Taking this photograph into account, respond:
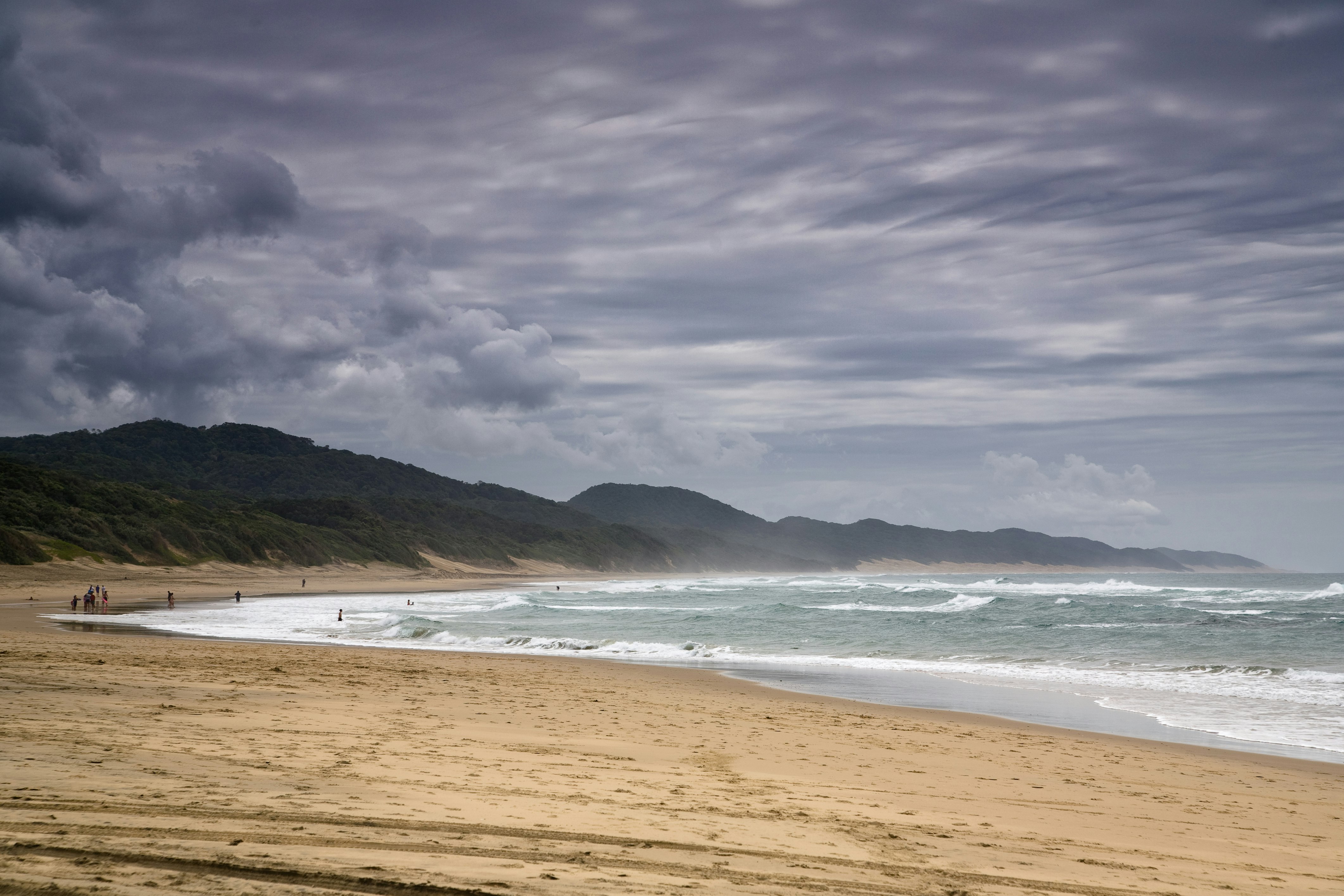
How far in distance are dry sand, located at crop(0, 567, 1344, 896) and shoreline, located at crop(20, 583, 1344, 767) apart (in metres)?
0.65

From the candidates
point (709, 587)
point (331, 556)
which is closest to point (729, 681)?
point (709, 587)

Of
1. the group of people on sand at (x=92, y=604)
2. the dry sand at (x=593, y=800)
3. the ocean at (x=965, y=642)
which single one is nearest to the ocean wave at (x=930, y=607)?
the ocean at (x=965, y=642)

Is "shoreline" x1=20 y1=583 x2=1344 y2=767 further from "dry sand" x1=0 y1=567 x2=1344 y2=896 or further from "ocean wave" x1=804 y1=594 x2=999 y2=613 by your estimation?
"ocean wave" x1=804 y1=594 x2=999 y2=613

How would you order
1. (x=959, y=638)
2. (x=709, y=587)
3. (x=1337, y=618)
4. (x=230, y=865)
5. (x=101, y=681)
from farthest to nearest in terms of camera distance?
(x=709, y=587), (x=1337, y=618), (x=959, y=638), (x=101, y=681), (x=230, y=865)

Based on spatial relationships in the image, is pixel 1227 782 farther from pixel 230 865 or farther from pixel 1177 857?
pixel 230 865

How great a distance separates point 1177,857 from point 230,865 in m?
6.85

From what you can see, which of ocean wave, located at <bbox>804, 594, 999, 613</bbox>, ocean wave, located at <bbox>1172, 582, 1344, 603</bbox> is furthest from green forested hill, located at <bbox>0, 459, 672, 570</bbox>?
ocean wave, located at <bbox>1172, 582, 1344, 603</bbox>

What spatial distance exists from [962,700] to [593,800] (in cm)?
1232

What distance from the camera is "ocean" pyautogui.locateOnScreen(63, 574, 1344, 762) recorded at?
16.1 metres

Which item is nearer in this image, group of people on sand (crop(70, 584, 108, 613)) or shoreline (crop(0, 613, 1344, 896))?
shoreline (crop(0, 613, 1344, 896))

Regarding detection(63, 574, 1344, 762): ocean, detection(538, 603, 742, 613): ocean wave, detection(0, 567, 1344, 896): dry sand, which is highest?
detection(0, 567, 1344, 896): dry sand

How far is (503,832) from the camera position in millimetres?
5598

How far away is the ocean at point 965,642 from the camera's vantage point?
52.7 ft

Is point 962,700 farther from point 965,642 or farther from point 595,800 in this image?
point 965,642
